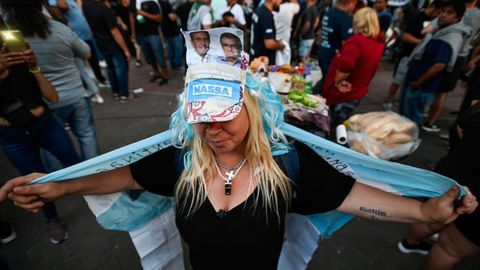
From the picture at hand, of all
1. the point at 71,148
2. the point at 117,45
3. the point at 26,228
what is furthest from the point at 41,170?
the point at 117,45

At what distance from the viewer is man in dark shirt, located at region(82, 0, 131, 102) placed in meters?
4.50

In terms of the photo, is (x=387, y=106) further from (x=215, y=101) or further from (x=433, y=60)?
(x=215, y=101)

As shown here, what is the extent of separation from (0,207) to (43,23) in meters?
2.17

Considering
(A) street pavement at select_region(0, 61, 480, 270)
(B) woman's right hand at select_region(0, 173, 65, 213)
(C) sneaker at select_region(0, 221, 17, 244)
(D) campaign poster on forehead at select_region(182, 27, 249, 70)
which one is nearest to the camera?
(D) campaign poster on forehead at select_region(182, 27, 249, 70)

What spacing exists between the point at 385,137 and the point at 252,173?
183 cm

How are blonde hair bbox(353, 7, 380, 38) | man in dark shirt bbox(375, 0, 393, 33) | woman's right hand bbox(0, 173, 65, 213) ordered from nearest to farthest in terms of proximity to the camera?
woman's right hand bbox(0, 173, 65, 213), blonde hair bbox(353, 7, 380, 38), man in dark shirt bbox(375, 0, 393, 33)

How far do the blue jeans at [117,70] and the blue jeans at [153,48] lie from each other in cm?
90

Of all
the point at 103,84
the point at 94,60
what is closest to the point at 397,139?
the point at 94,60

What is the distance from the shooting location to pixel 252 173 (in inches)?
47.4

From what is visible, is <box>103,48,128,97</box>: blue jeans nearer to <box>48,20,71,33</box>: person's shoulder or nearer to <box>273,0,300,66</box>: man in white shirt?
<box>48,20,71,33</box>: person's shoulder

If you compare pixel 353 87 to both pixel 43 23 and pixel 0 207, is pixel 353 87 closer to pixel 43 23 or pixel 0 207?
pixel 43 23

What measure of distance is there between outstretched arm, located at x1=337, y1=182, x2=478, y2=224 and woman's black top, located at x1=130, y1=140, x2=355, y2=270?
6 centimetres

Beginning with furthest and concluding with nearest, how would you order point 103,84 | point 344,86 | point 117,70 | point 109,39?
point 103,84
point 117,70
point 109,39
point 344,86

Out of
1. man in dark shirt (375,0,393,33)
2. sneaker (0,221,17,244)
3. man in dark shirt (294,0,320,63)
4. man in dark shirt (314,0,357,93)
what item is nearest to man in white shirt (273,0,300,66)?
man in dark shirt (314,0,357,93)
